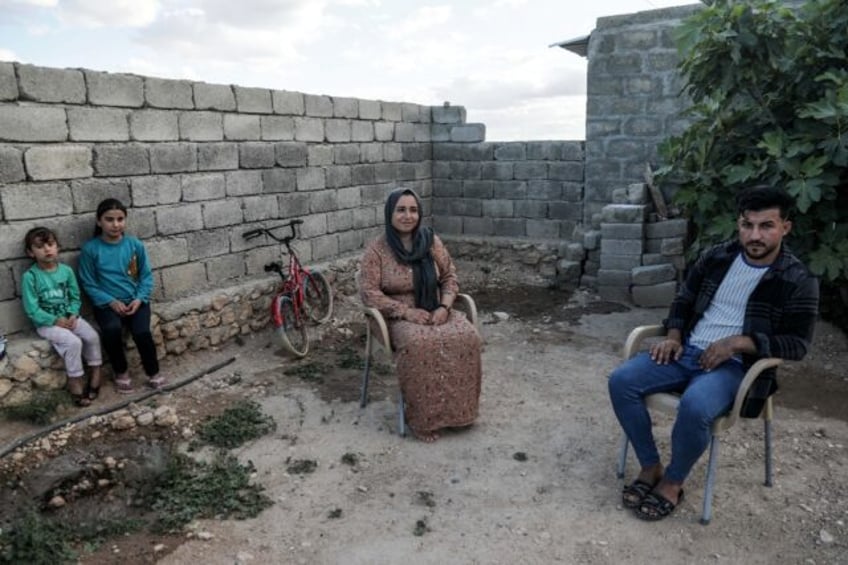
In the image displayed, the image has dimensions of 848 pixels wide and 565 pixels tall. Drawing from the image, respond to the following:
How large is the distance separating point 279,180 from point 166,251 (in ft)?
4.99

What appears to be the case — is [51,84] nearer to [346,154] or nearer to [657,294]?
[346,154]

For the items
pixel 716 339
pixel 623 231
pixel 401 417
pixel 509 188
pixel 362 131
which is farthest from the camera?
pixel 509 188

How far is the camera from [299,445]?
390 centimetres

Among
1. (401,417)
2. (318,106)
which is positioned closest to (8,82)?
(318,106)

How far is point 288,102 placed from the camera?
633 cm

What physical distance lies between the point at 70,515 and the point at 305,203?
4.09 meters

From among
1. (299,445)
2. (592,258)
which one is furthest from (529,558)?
(592,258)

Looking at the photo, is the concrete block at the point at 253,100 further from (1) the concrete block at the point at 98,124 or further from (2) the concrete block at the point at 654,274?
(2) the concrete block at the point at 654,274

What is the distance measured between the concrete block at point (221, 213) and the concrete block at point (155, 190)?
323mm

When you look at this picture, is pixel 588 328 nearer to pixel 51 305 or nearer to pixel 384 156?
pixel 384 156

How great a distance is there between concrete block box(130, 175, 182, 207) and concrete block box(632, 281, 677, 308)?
4755 mm

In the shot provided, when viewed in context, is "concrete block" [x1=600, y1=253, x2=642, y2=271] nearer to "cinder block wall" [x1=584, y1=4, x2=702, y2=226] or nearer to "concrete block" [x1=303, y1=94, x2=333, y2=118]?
"cinder block wall" [x1=584, y1=4, x2=702, y2=226]

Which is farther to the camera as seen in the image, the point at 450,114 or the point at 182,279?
the point at 450,114

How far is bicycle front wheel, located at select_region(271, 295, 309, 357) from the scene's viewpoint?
5.41 meters
